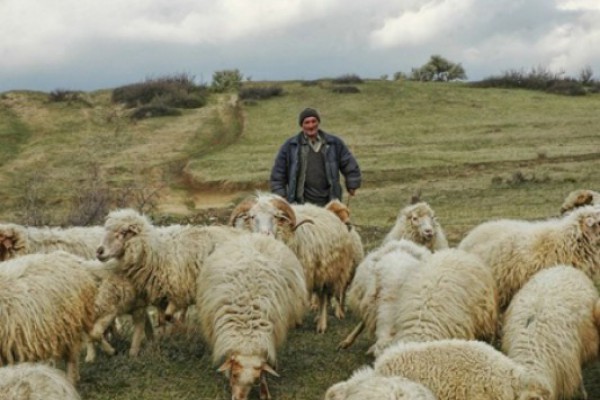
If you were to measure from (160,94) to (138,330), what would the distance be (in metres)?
36.9

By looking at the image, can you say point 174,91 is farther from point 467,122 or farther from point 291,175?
point 291,175

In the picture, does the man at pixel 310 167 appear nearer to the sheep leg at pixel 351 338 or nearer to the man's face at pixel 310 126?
the man's face at pixel 310 126

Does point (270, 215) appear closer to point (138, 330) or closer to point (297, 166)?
point (138, 330)

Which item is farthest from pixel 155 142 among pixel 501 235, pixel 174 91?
pixel 501 235

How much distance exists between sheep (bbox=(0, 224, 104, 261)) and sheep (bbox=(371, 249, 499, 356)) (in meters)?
3.85

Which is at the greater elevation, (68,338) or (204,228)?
(204,228)

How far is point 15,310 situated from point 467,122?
112 ft

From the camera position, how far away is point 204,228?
9031 millimetres

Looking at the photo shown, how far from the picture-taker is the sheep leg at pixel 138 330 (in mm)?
8523

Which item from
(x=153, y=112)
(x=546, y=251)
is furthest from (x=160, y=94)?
(x=546, y=251)

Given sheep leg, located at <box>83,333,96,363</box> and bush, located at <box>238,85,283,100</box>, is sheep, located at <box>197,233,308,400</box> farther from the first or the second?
bush, located at <box>238,85,283,100</box>

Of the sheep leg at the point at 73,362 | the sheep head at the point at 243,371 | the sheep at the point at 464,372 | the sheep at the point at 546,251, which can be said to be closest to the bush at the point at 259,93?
the sheep at the point at 546,251

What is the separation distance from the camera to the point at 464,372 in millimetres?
5742

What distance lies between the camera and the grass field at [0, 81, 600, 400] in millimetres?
8188
